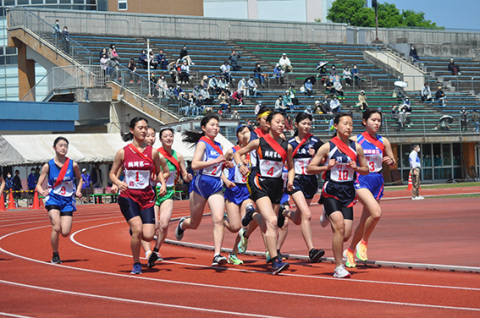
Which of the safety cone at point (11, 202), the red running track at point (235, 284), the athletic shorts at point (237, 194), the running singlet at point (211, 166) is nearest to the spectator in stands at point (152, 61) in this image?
the safety cone at point (11, 202)

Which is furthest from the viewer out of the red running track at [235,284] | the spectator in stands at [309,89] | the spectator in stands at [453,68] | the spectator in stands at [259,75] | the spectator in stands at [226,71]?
the spectator in stands at [453,68]

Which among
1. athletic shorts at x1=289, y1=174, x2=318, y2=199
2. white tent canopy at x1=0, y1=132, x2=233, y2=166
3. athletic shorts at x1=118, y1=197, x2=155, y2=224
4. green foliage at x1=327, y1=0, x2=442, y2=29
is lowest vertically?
athletic shorts at x1=118, y1=197, x2=155, y2=224

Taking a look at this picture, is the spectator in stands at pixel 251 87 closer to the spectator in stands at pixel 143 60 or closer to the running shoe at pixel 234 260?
the spectator in stands at pixel 143 60

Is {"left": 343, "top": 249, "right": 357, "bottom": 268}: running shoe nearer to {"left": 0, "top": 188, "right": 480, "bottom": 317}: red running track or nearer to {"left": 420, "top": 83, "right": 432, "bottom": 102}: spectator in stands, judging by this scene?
{"left": 0, "top": 188, "right": 480, "bottom": 317}: red running track

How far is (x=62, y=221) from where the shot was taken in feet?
42.3

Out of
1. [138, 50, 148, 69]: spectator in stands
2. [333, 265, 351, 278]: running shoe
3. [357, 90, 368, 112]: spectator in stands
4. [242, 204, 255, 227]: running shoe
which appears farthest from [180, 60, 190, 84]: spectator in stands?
[333, 265, 351, 278]: running shoe

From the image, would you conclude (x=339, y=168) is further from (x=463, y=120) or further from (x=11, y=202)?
(x=463, y=120)

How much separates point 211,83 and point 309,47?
14.6m

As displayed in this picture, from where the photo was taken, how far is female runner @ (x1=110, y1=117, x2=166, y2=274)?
11328mm

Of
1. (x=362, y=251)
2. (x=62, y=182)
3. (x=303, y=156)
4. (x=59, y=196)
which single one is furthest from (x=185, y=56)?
(x=362, y=251)

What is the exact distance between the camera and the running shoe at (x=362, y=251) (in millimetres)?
11961

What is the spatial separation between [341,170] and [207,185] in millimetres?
1970

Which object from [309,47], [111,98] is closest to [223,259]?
[111,98]

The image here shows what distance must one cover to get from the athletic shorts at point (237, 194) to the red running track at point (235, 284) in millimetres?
978
